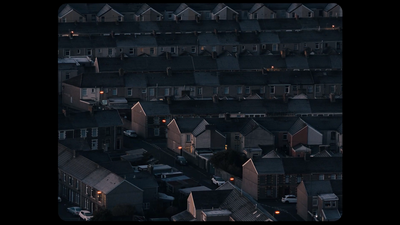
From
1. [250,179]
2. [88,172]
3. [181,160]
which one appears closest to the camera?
[88,172]

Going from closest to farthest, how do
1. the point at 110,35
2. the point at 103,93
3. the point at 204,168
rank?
1. the point at 204,168
2. the point at 103,93
3. the point at 110,35

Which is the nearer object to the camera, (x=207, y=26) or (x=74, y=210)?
(x=74, y=210)

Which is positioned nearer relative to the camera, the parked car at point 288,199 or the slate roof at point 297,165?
the parked car at point 288,199

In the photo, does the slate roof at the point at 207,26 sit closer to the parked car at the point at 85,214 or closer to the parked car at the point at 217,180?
the parked car at the point at 217,180

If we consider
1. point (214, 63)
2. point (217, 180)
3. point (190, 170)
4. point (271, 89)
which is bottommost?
point (217, 180)

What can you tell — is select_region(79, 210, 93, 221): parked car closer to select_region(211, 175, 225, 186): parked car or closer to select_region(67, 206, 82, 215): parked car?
select_region(67, 206, 82, 215): parked car

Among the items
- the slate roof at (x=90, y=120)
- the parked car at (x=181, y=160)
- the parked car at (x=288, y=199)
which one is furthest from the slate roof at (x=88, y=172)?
the parked car at (x=288, y=199)

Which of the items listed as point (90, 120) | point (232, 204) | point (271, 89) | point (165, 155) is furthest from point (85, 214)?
point (271, 89)

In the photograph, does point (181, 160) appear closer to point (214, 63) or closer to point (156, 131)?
point (156, 131)

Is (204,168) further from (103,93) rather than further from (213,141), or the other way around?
(103,93)

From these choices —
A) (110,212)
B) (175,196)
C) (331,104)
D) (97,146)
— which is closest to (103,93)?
(97,146)

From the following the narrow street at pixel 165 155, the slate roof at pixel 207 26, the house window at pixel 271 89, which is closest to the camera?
the narrow street at pixel 165 155
